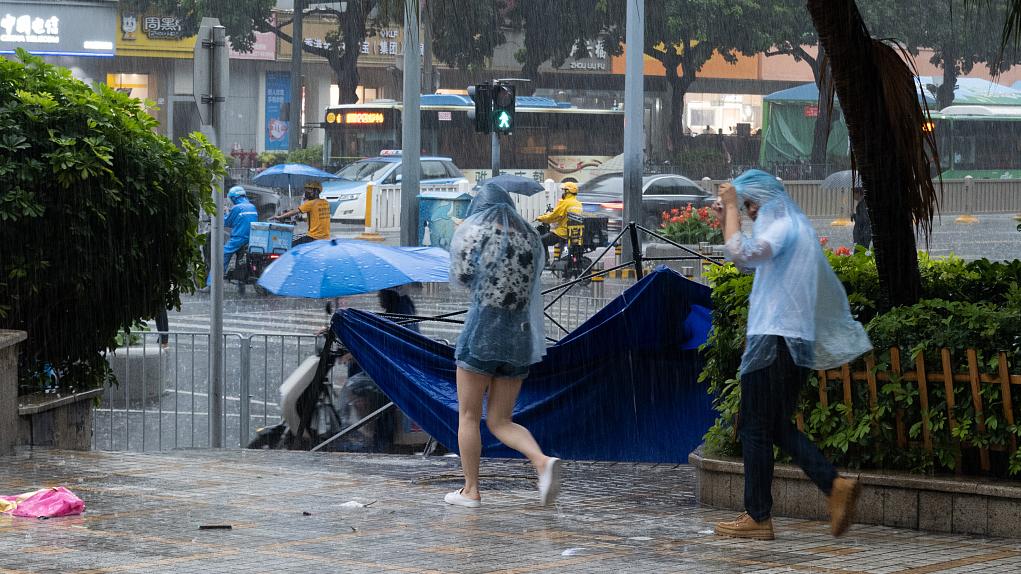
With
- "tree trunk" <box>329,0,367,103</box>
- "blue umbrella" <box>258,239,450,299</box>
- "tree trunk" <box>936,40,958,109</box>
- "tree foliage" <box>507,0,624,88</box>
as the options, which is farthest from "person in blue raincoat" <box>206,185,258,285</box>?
"tree trunk" <box>936,40,958,109</box>

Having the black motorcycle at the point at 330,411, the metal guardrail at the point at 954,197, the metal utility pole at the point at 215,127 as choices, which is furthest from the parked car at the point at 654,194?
the black motorcycle at the point at 330,411

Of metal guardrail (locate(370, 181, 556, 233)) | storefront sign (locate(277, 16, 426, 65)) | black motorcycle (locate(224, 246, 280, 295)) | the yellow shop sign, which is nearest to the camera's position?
black motorcycle (locate(224, 246, 280, 295))

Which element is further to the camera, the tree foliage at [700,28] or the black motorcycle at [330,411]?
the tree foliage at [700,28]

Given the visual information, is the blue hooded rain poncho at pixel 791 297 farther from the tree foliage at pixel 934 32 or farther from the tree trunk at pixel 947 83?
the tree trunk at pixel 947 83

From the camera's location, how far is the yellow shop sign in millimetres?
54344

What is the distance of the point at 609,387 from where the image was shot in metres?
8.55

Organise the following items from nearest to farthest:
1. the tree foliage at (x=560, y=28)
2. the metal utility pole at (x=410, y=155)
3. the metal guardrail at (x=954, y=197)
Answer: the metal utility pole at (x=410, y=155) → the metal guardrail at (x=954, y=197) → the tree foliage at (x=560, y=28)

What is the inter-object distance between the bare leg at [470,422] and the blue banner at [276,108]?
51328 mm

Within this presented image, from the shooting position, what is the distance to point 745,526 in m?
5.99

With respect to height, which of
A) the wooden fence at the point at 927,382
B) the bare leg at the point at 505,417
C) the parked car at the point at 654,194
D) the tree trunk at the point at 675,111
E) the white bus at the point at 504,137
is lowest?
the bare leg at the point at 505,417

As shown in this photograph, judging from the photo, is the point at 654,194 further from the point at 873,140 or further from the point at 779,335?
the point at 779,335

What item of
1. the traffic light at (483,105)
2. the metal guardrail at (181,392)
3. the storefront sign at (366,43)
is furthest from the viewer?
the storefront sign at (366,43)

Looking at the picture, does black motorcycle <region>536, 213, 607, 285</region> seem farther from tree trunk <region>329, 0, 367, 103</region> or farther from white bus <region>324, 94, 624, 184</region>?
tree trunk <region>329, 0, 367, 103</region>

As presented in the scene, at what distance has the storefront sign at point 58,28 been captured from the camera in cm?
4869
